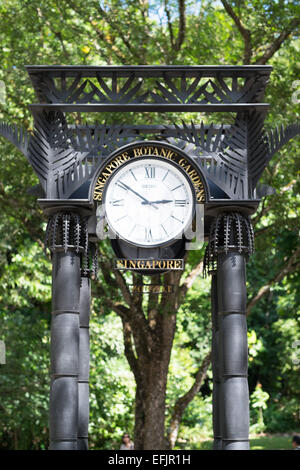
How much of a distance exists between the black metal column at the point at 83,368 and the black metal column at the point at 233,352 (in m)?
1.44

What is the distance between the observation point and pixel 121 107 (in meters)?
6.53

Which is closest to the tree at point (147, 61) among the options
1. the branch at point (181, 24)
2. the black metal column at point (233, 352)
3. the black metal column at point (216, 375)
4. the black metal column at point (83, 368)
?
the branch at point (181, 24)

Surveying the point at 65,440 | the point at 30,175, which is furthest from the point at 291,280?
the point at 65,440

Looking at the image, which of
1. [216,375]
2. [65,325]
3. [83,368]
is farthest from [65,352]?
[216,375]

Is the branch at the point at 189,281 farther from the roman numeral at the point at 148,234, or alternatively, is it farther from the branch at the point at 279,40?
the roman numeral at the point at 148,234

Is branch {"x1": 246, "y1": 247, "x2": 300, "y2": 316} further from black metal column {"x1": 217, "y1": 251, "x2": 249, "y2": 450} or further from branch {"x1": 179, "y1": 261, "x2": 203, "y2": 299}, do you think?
black metal column {"x1": 217, "y1": 251, "x2": 249, "y2": 450}

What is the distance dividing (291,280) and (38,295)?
5341 mm

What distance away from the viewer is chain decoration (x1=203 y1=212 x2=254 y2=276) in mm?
6434

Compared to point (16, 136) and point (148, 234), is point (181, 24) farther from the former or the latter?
point (148, 234)

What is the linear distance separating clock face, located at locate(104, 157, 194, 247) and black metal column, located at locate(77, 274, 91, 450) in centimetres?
100

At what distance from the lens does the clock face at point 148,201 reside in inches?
251

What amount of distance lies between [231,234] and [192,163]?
74cm

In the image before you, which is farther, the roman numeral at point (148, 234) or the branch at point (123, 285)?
the branch at point (123, 285)

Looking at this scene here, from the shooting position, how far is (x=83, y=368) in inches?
276
